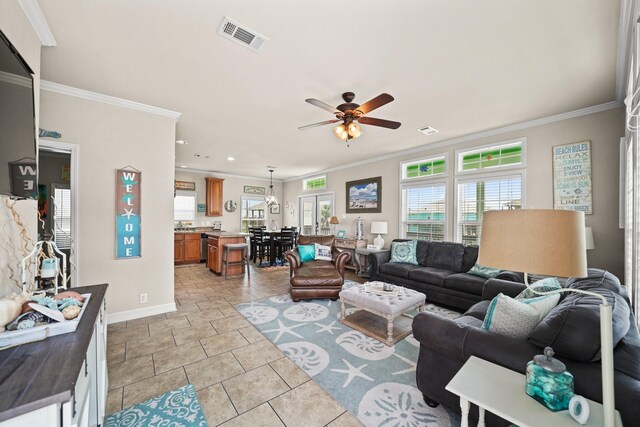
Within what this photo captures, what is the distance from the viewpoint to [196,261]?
741 cm

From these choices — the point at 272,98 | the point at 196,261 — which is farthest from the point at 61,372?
the point at 196,261

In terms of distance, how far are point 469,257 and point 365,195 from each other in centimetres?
296

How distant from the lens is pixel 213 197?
8.05 metres

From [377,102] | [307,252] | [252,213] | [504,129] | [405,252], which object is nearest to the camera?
[377,102]

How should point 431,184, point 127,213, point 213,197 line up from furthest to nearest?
1. point 213,197
2. point 431,184
3. point 127,213

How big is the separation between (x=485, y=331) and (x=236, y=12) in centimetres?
278

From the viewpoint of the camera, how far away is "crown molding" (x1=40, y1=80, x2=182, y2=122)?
2.84 m

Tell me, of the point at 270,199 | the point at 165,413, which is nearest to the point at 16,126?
the point at 165,413

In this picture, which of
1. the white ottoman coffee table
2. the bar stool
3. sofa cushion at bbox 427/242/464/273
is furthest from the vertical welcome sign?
sofa cushion at bbox 427/242/464/273

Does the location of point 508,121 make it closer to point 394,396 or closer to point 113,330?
point 394,396

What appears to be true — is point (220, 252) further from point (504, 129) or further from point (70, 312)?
point (504, 129)

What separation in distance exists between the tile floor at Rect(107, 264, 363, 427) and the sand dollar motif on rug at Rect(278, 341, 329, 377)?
80 mm

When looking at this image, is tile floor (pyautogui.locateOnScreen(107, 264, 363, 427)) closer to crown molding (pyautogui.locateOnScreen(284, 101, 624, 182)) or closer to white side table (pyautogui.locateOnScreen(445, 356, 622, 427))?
white side table (pyautogui.locateOnScreen(445, 356, 622, 427))

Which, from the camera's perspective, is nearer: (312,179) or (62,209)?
(62,209)
